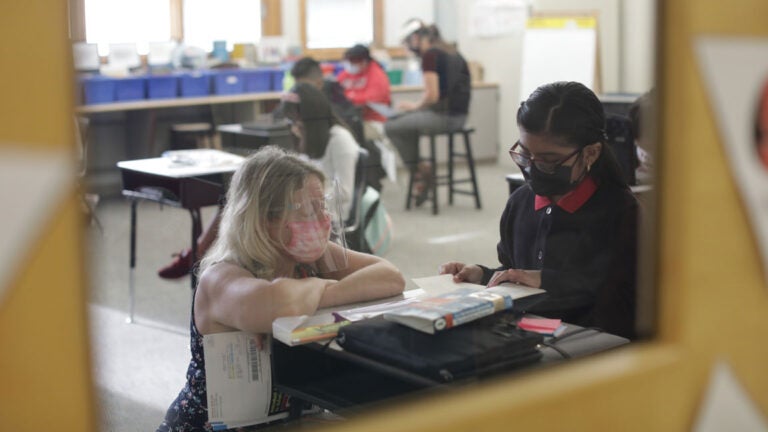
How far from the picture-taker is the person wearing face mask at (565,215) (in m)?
1.61

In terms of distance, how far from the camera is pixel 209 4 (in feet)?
4.50

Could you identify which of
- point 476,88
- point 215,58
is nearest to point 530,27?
point 476,88

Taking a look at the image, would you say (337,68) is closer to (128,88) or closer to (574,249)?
(128,88)

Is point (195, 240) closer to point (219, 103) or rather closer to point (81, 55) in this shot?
point (219, 103)

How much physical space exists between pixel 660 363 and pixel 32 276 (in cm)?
84

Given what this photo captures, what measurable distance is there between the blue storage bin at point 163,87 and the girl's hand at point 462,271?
2.16 feet

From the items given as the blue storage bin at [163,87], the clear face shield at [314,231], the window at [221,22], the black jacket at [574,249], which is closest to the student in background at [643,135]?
the black jacket at [574,249]

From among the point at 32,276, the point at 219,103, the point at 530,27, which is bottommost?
the point at 32,276

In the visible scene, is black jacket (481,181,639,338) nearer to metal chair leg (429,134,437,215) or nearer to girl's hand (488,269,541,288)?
girl's hand (488,269,541,288)

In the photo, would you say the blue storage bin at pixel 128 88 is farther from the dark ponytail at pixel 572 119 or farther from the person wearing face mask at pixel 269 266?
the dark ponytail at pixel 572 119

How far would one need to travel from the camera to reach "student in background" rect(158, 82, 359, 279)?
1.58m

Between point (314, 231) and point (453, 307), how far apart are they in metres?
0.25

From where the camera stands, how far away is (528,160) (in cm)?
165

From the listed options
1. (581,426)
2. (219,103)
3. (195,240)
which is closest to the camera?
(581,426)
